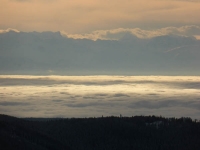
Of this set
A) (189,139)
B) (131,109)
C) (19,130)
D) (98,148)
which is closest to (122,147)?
(98,148)

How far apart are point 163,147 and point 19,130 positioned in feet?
60.7

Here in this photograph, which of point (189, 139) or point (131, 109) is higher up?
point (131, 109)

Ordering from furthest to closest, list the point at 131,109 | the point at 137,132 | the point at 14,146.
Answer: the point at 131,109
the point at 137,132
the point at 14,146

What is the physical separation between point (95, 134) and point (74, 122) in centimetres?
548

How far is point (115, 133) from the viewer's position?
65.0m

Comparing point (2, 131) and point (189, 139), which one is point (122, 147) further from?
point (2, 131)

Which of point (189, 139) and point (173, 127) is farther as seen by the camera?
point (173, 127)

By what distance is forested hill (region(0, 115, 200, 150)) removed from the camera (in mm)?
58562

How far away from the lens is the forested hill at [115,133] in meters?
58.6

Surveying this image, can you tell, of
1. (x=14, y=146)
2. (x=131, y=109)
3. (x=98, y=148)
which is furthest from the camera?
(x=131, y=109)

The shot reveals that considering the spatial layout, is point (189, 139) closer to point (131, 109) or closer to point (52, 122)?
point (52, 122)

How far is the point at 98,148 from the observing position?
6016cm

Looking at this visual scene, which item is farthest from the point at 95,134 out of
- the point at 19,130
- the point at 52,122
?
the point at 19,130

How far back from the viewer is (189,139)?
62750mm
